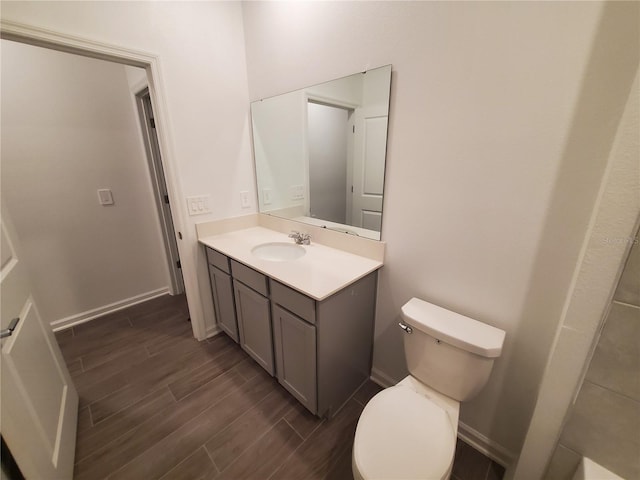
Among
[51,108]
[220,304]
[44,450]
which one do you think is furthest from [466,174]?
[51,108]

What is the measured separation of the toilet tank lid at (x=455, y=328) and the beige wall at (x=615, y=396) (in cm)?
26

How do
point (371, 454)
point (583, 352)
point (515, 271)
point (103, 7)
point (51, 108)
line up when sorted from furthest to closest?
point (51, 108)
point (103, 7)
point (515, 271)
point (371, 454)
point (583, 352)

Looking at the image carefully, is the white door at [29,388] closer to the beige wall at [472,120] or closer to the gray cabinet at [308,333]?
the gray cabinet at [308,333]

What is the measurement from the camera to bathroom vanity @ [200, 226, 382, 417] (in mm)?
1230

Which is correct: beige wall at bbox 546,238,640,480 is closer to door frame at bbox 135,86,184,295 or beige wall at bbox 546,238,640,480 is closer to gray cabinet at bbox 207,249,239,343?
gray cabinet at bbox 207,249,239,343

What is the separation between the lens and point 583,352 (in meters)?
0.74

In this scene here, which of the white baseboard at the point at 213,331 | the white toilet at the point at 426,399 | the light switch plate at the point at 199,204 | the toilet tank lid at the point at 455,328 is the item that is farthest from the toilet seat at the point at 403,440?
the light switch plate at the point at 199,204

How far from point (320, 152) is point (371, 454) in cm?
162

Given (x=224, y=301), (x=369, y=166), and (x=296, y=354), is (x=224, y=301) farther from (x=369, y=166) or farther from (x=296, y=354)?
(x=369, y=166)

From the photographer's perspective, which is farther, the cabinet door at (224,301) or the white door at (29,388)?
the cabinet door at (224,301)

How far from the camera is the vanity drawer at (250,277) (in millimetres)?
1429

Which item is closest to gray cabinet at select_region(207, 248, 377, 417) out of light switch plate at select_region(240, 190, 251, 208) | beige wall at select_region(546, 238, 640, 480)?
light switch plate at select_region(240, 190, 251, 208)

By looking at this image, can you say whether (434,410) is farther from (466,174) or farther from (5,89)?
(5,89)

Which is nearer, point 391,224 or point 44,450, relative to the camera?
point 44,450
